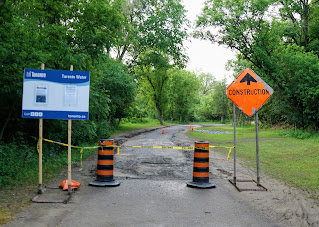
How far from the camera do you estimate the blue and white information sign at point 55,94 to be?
6.36 meters

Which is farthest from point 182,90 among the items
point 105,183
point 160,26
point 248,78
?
point 105,183

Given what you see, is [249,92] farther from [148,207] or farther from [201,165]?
[148,207]

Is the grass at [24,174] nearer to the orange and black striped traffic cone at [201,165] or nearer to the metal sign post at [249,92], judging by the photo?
the orange and black striped traffic cone at [201,165]

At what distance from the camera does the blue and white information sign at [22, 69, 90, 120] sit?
6.36m

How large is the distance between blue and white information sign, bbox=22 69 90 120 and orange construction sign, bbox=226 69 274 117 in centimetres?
399

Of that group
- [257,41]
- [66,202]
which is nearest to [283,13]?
[257,41]

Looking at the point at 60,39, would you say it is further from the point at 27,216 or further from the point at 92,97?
the point at 27,216

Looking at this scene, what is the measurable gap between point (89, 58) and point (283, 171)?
8959 millimetres

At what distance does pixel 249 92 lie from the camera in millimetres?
7742

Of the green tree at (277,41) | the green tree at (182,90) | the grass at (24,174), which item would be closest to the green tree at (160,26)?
the green tree at (277,41)

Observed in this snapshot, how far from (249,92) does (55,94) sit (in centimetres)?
502

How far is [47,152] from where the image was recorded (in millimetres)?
10859

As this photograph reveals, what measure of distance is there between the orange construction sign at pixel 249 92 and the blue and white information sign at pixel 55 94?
13.1ft

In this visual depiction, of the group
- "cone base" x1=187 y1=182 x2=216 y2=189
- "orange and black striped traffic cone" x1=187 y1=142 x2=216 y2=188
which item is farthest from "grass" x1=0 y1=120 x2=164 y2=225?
"orange and black striped traffic cone" x1=187 y1=142 x2=216 y2=188
